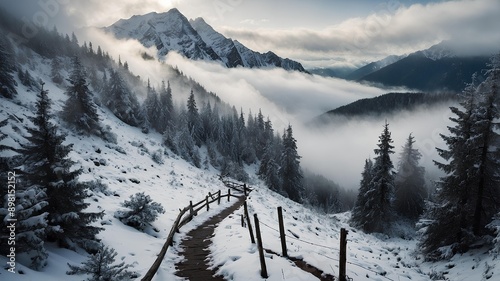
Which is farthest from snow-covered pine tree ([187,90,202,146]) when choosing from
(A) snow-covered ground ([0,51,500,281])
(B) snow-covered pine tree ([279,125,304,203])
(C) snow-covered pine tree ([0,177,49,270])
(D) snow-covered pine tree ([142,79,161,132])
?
(C) snow-covered pine tree ([0,177,49,270])

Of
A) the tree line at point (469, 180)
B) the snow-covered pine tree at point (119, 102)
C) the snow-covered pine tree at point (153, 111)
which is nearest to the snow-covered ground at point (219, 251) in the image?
the tree line at point (469, 180)

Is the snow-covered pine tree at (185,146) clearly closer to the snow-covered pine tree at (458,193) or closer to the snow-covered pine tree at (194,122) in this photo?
the snow-covered pine tree at (194,122)

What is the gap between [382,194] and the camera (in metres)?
32.3

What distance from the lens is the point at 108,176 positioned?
21.7 m

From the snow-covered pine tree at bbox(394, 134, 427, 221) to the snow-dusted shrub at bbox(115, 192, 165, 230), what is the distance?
32.8m

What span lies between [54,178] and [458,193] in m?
21.5

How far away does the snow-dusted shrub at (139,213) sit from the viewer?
13.7 metres

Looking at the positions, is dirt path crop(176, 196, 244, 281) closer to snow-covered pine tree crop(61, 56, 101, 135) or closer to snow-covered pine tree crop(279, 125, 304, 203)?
snow-covered pine tree crop(61, 56, 101, 135)

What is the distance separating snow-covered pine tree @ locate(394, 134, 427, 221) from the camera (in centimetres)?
3547

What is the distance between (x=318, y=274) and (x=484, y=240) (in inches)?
534

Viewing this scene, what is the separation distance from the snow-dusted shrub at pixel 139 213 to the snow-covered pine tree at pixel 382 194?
2712 cm

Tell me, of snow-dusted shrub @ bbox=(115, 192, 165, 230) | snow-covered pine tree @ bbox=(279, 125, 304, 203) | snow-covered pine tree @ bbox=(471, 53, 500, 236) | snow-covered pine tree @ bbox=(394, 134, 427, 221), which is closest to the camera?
snow-dusted shrub @ bbox=(115, 192, 165, 230)

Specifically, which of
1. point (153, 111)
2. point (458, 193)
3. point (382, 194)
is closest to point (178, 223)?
point (458, 193)

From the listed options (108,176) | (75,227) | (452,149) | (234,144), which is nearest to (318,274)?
(75,227)
